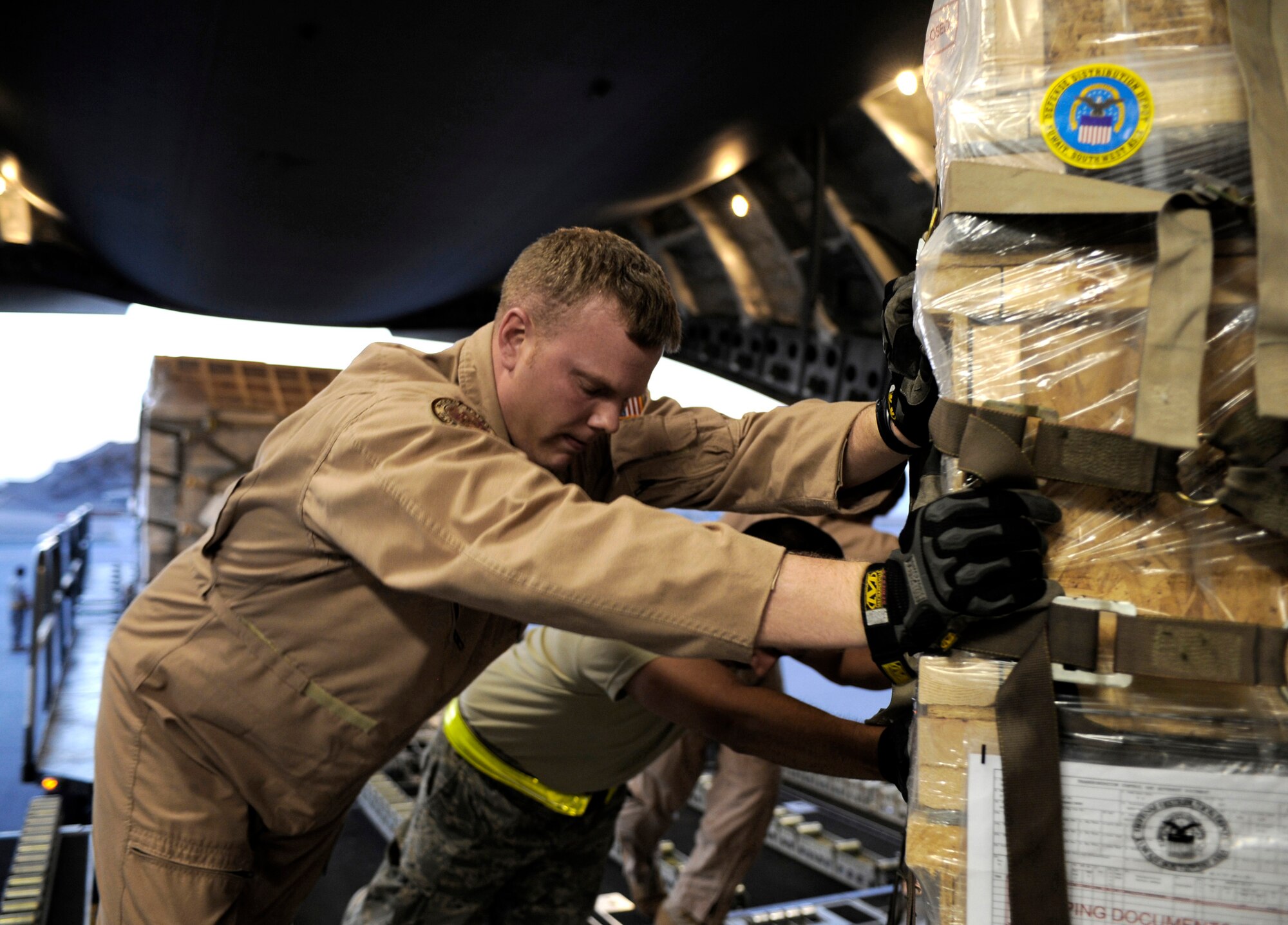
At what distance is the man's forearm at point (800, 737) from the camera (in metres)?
2.12

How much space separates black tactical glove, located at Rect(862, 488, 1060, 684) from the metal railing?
5.95m

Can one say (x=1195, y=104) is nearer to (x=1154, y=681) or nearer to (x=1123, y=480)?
(x=1123, y=480)

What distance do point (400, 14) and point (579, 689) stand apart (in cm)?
361

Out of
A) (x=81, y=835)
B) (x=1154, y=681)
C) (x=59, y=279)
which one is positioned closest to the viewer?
(x=1154, y=681)

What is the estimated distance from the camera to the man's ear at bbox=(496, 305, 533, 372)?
215 centimetres

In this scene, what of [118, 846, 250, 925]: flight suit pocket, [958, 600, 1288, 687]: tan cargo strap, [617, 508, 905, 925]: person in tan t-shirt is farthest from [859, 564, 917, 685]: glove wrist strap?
[617, 508, 905, 925]: person in tan t-shirt

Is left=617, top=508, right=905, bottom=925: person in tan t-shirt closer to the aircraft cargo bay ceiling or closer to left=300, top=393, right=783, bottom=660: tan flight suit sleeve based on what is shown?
left=300, top=393, right=783, bottom=660: tan flight suit sleeve

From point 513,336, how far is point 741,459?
1.94ft

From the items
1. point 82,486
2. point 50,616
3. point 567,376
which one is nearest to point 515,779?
point 567,376

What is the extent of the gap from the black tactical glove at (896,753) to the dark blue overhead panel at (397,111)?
4.10 m

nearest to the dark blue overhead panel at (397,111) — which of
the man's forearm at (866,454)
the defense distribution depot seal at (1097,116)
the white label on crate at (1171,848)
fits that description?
the man's forearm at (866,454)

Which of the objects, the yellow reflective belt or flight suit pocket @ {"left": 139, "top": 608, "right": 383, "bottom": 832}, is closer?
flight suit pocket @ {"left": 139, "top": 608, "right": 383, "bottom": 832}

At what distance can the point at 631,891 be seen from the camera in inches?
187

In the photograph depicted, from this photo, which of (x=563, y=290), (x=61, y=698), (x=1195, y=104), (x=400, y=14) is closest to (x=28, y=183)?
(x=61, y=698)
